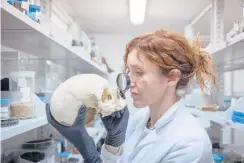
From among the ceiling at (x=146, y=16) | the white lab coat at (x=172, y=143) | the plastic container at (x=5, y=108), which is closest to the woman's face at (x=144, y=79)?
the white lab coat at (x=172, y=143)

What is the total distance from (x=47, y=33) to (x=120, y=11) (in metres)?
2.54

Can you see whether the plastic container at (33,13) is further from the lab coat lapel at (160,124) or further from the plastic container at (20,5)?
the lab coat lapel at (160,124)

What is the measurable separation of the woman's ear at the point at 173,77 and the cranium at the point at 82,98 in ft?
0.76

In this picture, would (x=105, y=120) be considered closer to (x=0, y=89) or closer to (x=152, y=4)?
(x=0, y=89)

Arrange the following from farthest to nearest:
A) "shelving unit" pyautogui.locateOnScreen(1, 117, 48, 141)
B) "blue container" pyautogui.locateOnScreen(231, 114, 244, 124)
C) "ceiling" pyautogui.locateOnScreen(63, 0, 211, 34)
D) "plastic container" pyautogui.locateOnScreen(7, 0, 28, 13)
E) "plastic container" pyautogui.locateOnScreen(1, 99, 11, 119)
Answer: "ceiling" pyautogui.locateOnScreen(63, 0, 211, 34) < "blue container" pyautogui.locateOnScreen(231, 114, 244, 124) < "plastic container" pyautogui.locateOnScreen(1, 99, 11, 119) < "plastic container" pyautogui.locateOnScreen(7, 0, 28, 13) < "shelving unit" pyautogui.locateOnScreen(1, 117, 48, 141)

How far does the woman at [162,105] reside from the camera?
3.15 feet

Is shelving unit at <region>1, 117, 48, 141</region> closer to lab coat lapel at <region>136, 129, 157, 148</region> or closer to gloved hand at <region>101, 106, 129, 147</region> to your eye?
gloved hand at <region>101, 106, 129, 147</region>

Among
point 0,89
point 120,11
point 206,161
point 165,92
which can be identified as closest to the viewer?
point 206,161

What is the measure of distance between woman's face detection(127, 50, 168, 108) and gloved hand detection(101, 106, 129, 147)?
0.48ft

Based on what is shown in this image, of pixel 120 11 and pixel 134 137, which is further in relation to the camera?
pixel 120 11

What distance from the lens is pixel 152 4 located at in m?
3.30

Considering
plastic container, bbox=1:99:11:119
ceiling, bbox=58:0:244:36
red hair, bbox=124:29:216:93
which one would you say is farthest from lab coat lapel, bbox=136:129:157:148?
ceiling, bbox=58:0:244:36

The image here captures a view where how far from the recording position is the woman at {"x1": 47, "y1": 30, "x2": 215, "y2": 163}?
0.96m

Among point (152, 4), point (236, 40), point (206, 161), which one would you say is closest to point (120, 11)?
point (152, 4)
